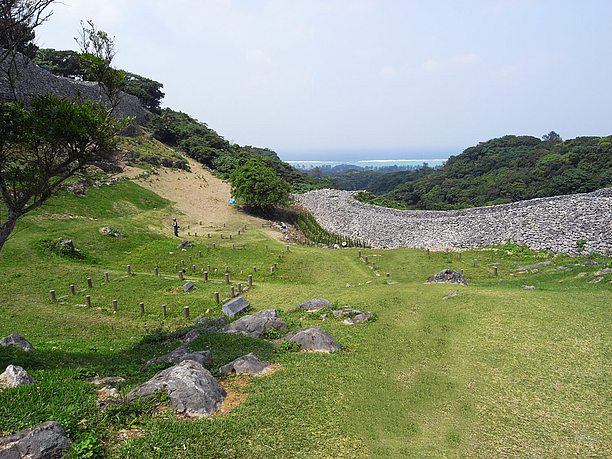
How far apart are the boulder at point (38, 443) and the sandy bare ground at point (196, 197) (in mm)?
31671

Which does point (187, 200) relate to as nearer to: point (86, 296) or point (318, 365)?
point (86, 296)

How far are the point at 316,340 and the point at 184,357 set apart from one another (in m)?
3.75

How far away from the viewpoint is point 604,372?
957 centimetres

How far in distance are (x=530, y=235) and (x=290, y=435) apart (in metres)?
28.2

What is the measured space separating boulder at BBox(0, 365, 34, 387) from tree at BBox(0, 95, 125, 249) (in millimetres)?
3224

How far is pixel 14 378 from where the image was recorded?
8.27 metres

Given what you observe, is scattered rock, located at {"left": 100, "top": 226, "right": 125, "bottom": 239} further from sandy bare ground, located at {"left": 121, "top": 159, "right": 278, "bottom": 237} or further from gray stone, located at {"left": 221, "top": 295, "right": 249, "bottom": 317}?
gray stone, located at {"left": 221, "top": 295, "right": 249, "bottom": 317}

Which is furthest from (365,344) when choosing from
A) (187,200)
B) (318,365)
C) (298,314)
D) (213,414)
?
(187,200)

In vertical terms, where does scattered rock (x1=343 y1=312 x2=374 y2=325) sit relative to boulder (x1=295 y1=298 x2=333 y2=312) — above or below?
above

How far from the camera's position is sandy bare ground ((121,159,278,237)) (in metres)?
43.1

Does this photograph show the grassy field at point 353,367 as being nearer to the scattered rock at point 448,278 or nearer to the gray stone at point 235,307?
the gray stone at point 235,307

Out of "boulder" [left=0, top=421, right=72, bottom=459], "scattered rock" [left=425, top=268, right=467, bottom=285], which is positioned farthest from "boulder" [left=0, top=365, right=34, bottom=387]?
"scattered rock" [left=425, top=268, right=467, bottom=285]

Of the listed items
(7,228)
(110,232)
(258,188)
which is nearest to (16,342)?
(7,228)

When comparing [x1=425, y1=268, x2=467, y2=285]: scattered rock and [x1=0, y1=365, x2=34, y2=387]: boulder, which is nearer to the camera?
[x1=0, y1=365, x2=34, y2=387]: boulder
